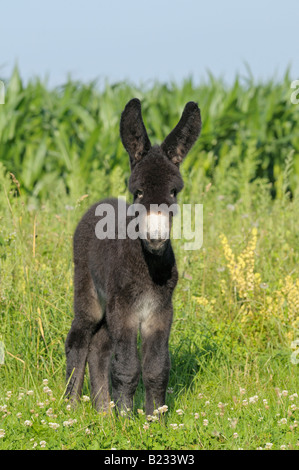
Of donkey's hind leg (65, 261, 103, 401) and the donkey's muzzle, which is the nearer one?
the donkey's muzzle

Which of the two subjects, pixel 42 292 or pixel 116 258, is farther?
pixel 42 292

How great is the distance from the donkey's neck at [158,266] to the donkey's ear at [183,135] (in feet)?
2.07

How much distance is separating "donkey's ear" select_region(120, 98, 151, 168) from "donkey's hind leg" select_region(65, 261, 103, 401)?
48.8 inches

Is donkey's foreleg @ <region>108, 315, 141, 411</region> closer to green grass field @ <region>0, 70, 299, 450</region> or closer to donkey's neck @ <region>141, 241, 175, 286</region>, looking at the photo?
green grass field @ <region>0, 70, 299, 450</region>

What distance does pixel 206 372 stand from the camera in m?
6.04

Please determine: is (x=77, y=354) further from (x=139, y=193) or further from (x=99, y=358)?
(x=139, y=193)

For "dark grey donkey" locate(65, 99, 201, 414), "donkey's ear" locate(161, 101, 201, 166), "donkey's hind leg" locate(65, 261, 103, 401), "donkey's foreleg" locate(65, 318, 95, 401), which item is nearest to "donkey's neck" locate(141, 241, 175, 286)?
"dark grey donkey" locate(65, 99, 201, 414)

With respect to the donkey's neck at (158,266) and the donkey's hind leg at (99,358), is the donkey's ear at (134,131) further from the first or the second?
the donkey's hind leg at (99,358)

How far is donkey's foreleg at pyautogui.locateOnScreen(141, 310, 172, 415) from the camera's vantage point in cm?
485

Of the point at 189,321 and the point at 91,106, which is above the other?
the point at 91,106

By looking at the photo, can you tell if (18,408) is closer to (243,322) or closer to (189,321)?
(189,321)

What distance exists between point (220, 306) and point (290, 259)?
1.26 metres
